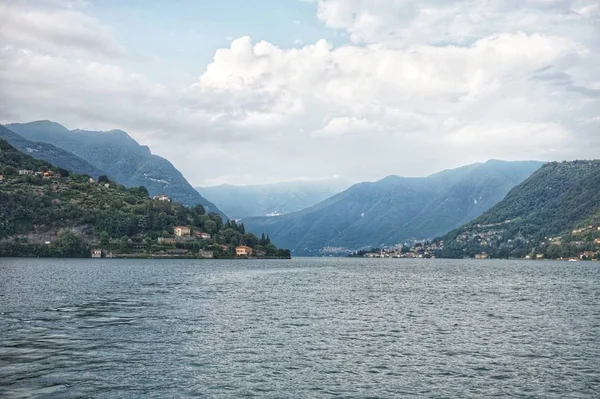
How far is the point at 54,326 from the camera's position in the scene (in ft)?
197

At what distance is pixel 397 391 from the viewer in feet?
119

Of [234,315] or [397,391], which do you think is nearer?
[397,391]

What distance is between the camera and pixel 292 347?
166ft

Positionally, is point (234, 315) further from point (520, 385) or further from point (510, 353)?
point (520, 385)

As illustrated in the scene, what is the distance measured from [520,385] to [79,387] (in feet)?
98.3

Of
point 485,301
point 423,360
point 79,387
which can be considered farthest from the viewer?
point 485,301

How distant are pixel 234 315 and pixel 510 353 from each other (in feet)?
116

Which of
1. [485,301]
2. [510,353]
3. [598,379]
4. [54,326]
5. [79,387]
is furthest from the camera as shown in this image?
[485,301]

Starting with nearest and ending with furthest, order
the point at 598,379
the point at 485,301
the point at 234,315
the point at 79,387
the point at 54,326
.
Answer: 1. the point at 79,387
2. the point at 598,379
3. the point at 54,326
4. the point at 234,315
5. the point at 485,301

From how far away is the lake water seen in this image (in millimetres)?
37062

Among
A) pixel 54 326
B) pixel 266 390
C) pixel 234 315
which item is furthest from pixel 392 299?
pixel 266 390

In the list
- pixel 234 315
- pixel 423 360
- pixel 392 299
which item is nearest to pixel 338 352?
pixel 423 360

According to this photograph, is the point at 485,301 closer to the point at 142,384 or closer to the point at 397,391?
the point at 397,391

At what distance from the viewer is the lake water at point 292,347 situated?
3706 centimetres
